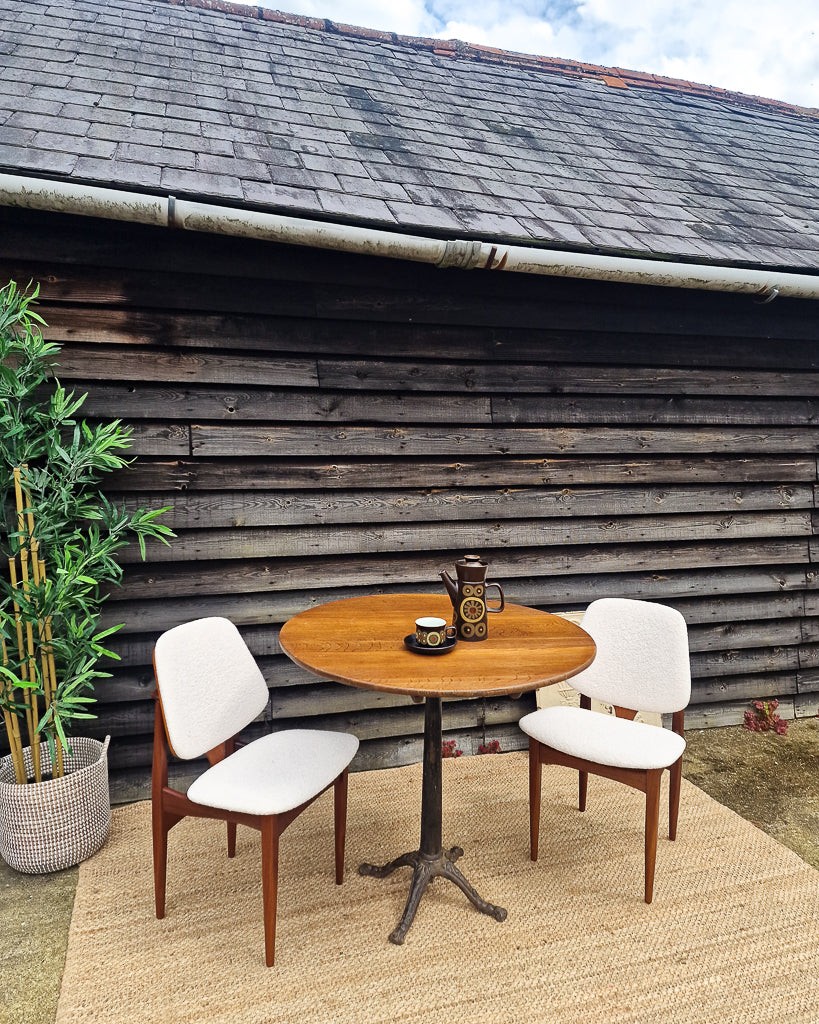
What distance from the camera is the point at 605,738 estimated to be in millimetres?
2043

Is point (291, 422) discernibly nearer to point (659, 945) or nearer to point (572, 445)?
point (572, 445)

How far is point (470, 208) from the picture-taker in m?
2.61

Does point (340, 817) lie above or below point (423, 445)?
below

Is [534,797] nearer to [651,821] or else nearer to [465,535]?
[651,821]

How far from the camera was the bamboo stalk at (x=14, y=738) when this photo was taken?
210cm

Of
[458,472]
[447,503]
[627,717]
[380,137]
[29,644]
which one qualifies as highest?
[380,137]

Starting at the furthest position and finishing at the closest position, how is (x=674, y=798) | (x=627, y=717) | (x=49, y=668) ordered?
(x=627, y=717), (x=674, y=798), (x=49, y=668)

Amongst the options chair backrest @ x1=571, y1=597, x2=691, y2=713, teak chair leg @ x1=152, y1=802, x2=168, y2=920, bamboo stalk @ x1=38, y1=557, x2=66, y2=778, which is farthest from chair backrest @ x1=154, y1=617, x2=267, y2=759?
chair backrest @ x1=571, y1=597, x2=691, y2=713

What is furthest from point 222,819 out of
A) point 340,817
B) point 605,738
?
point 605,738

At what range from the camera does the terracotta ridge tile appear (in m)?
4.44

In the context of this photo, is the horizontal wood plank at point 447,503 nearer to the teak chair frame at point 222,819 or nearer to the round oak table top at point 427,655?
the round oak table top at point 427,655

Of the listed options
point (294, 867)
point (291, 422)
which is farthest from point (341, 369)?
point (294, 867)

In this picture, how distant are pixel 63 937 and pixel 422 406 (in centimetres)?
229

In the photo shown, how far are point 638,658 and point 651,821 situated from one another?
576mm
